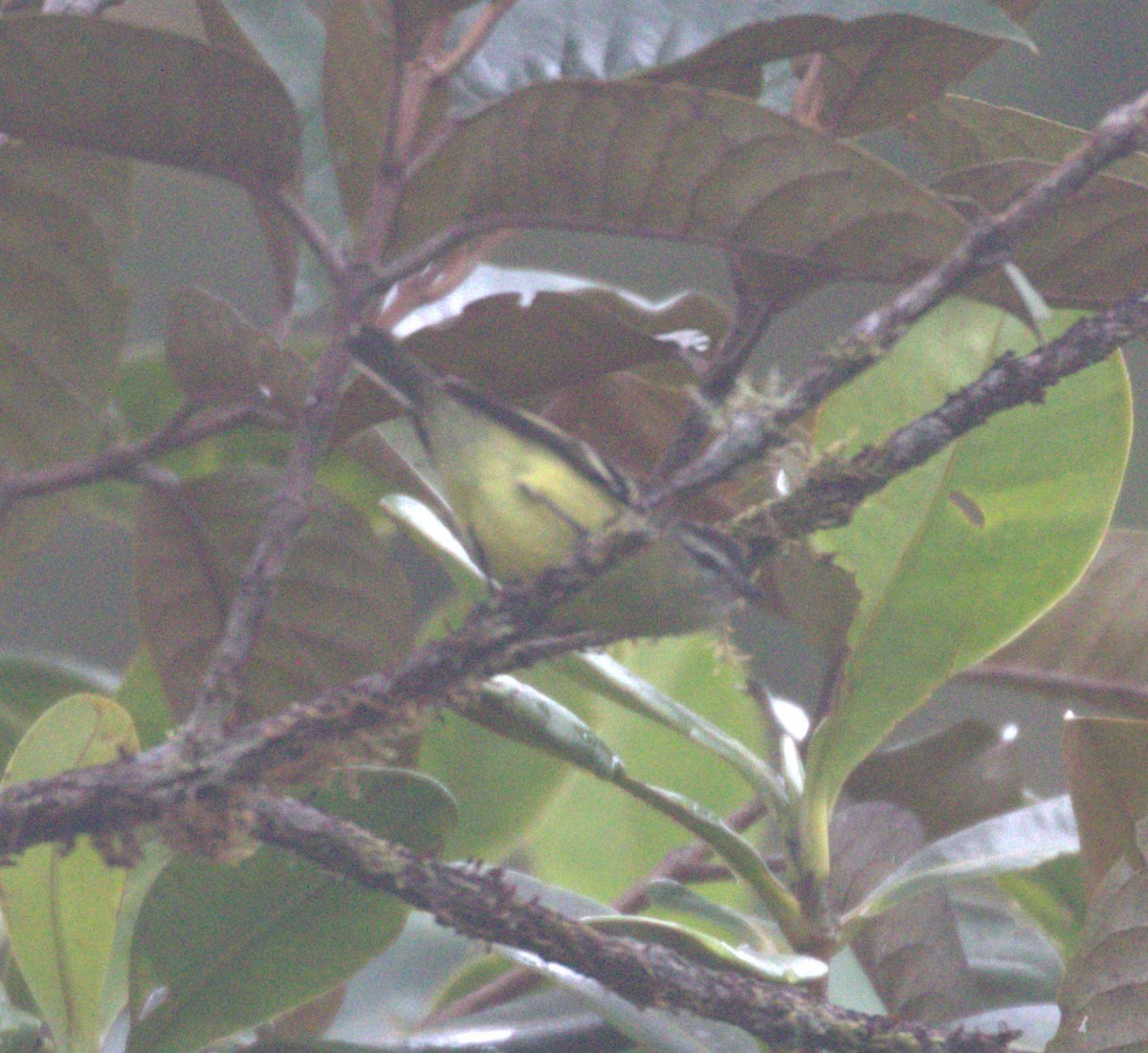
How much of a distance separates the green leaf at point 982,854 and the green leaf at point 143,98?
22.2 inches

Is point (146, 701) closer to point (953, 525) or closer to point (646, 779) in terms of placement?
point (646, 779)

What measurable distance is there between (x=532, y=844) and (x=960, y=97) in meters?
0.92

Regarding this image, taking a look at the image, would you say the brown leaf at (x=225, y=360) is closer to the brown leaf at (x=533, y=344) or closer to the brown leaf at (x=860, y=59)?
the brown leaf at (x=533, y=344)

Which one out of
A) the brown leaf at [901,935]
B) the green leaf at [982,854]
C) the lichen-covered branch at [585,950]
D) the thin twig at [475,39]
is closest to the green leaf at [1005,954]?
the brown leaf at [901,935]

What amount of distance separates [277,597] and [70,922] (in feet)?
1.10

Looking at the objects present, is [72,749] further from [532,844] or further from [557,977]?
[532,844]

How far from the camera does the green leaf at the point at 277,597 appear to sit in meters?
1.02

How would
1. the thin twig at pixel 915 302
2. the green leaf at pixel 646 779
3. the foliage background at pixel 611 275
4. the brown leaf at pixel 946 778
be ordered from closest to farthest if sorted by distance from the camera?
the thin twig at pixel 915 302
the brown leaf at pixel 946 778
the green leaf at pixel 646 779
the foliage background at pixel 611 275

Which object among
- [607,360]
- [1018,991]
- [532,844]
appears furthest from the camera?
[532,844]

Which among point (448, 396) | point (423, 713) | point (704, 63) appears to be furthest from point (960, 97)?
point (423, 713)

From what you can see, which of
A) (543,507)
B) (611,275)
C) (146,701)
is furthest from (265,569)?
(611,275)

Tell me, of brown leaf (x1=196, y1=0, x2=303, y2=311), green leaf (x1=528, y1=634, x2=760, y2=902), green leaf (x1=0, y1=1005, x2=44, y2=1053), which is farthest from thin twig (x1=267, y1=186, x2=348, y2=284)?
green leaf (x1=528, y1=634, x2=760, y2=902)

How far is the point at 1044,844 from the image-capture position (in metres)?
0.82

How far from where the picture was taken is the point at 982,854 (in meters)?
0.79
